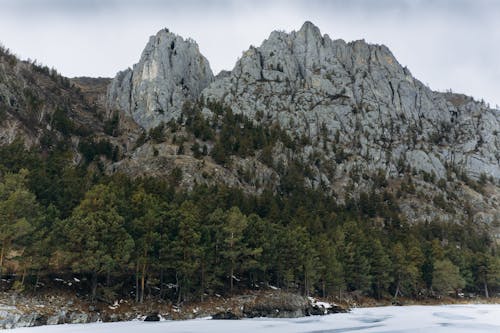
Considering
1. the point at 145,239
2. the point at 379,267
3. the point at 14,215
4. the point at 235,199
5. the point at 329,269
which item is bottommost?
the point at 379,267

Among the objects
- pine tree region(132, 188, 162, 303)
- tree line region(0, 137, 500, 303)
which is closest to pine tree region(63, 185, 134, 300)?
tree line region(0, 137, 500, 303)

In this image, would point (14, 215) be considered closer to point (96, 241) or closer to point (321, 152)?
point (96, 241)

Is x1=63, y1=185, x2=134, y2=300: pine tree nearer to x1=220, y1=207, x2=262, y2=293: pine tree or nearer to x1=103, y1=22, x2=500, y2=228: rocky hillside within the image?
Answer: x1=220, y1=207, x2=262, y2=293: pine tree

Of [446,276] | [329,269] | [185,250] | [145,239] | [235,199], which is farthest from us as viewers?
[235,199]

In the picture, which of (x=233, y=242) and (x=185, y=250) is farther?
(x=233, y=242)

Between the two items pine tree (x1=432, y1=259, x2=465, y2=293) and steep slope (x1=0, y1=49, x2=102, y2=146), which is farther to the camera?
steep slope (x1=0, y1=49, x2=102, y2=146)

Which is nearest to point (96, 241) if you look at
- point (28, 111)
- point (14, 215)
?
point (14, 215)

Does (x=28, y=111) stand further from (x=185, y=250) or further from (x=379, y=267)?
(x=379, y=267)

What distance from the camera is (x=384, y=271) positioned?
3103 inches

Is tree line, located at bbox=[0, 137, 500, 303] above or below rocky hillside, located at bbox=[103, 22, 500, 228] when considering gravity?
below

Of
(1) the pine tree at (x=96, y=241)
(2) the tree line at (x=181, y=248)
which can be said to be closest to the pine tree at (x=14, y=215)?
(2) the tree line at (x=181, y=248)

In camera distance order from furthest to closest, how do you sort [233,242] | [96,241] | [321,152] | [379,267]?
[321,152] → [379,267] → [233,242] → [96,241]

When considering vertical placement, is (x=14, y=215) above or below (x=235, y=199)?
below

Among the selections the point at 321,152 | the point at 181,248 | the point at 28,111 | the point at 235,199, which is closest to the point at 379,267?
the point at 235,199
